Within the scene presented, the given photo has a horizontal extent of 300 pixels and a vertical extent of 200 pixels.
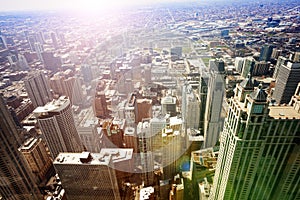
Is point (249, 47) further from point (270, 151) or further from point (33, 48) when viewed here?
point (33, 48)

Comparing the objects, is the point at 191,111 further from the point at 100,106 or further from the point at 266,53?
the point at 266,53

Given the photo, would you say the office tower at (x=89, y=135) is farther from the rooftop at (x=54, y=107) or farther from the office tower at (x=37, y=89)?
the office tower at (x=37, y=89)

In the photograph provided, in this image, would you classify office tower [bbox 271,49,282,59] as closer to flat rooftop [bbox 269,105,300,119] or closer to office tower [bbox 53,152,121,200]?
flat rooftop [bbox 269,105,300,119]

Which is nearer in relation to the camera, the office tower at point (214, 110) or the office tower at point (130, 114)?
the office tower at point (214, 110)

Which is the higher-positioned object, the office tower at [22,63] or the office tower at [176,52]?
the office tower at [176,52]

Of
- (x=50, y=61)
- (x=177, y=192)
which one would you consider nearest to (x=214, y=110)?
(x=177, y=192)

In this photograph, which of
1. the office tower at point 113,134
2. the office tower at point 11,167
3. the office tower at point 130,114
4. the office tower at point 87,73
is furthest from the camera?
the office tower at point 87,73

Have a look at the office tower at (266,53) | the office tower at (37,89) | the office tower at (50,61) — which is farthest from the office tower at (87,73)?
the office tower at (266,53)
